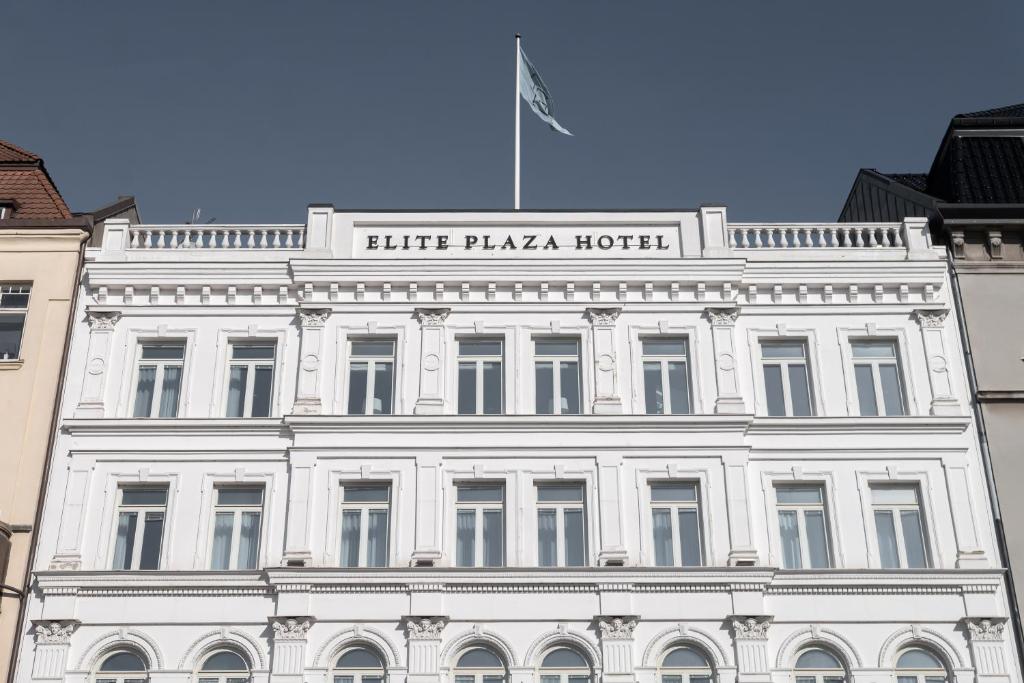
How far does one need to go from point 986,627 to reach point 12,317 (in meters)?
25.4

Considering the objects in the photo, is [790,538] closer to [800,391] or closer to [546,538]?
[800,391]

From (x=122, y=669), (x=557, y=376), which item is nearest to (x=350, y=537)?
(x=122, y=669)

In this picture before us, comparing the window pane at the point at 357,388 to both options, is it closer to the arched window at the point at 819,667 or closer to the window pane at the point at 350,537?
the window pane at the point at 350,537

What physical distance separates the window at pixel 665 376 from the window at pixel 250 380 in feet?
32.1

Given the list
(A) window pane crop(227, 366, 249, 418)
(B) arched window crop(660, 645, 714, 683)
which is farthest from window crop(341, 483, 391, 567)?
(B) arched window crop(660, 645, 714, 683)

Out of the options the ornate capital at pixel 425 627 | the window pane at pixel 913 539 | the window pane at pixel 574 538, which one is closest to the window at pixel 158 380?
the ornate capital at pixel 425 627

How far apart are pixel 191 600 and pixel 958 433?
19297 millimetres

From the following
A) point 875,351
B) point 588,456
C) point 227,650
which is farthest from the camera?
point 875,351

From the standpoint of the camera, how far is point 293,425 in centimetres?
3297

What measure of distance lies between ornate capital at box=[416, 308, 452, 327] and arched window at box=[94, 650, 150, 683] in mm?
10866

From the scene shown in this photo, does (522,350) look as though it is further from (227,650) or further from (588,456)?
(227,650)

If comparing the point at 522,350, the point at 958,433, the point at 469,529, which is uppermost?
the point at 522,350

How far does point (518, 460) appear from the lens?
32.8 metres

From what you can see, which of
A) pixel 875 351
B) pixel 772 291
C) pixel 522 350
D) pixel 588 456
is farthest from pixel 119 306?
pixel 875 351
